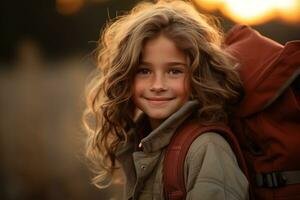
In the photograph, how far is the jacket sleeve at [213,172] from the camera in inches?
87.6

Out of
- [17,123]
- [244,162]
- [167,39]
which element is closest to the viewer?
[244,162]

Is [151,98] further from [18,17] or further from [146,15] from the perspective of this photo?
[18,17]

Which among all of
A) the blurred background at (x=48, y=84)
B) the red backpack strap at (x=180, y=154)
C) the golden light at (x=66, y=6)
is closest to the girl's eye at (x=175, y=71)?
the red backpack strap at (x=180, y=154)

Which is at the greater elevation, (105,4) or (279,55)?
(279,55)

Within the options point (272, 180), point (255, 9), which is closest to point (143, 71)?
point (272, 180)

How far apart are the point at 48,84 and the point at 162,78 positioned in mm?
4829

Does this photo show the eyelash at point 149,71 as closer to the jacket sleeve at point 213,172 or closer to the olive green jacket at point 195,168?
the olive green jacket at point 195,168

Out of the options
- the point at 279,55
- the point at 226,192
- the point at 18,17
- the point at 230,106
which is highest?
the point at 279,55

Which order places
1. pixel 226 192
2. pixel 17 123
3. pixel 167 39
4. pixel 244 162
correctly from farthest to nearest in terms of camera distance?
pixel 17 123, pixel 167 39, pixel 244 162, pixel 226 192

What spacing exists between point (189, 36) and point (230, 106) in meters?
0.34

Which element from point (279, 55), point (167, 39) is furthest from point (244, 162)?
point (167, 39)

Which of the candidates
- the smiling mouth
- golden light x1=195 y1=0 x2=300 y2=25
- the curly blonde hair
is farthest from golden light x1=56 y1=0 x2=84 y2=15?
the smiling mouth

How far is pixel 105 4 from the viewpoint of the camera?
7062 millimetres

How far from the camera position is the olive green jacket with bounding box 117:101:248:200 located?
7.33ft
